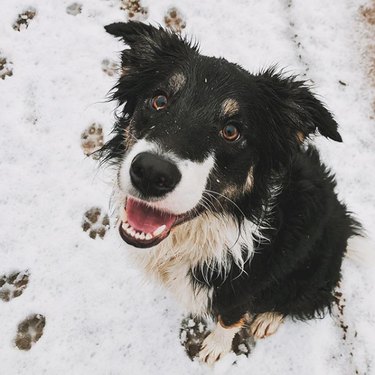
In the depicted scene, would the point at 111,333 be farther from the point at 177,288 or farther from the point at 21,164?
the point at 21,164

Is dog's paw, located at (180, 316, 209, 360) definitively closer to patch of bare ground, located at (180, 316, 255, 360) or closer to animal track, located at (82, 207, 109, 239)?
patch of bare ground, located at (180, 316, 255, 360)

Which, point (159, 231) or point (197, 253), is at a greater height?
point (159, 231)

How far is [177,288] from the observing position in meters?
3.27

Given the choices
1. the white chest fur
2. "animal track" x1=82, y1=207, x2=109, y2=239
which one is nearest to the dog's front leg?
the white chest fur

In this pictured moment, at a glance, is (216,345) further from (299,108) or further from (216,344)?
(299,108)

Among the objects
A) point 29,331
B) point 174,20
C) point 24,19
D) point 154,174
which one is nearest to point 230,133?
point 154,174

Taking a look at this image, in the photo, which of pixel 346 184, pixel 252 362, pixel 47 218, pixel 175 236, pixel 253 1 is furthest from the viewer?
pixel 253 1

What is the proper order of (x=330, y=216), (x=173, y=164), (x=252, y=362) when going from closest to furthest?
(x=173, y=164), (x=330, y=216), (x=252, y=362)

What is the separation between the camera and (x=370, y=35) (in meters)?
5.42

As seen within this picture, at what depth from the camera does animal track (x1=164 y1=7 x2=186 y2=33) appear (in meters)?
5.23

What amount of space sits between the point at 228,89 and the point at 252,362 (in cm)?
247

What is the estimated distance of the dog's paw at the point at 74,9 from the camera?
17.3 ft

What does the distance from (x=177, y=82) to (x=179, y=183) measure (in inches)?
29.1

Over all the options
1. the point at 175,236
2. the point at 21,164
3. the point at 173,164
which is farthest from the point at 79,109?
the point at 173,164
